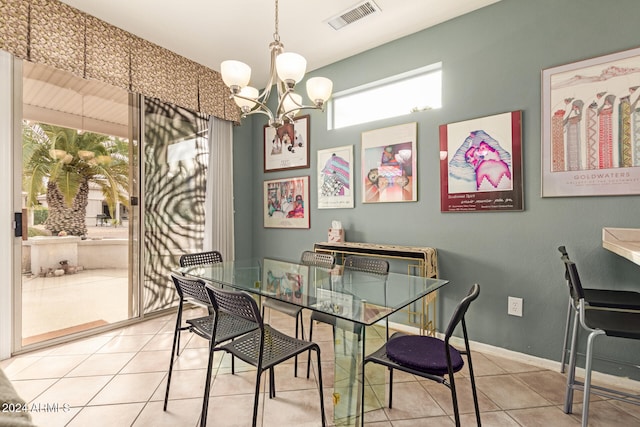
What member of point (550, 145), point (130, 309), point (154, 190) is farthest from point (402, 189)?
point (130, 309)

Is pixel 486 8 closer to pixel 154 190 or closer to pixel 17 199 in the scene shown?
pixel 154 190

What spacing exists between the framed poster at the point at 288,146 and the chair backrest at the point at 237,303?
2.42m

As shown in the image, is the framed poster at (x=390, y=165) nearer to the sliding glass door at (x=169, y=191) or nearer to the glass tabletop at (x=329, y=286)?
the glass tabletop at (x=329, y=286)

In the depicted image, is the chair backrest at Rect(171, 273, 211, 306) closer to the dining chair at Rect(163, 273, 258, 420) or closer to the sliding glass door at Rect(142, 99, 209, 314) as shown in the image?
the dining chair at Rect(163, 273, 258, 420)

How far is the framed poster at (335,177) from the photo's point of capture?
334cm

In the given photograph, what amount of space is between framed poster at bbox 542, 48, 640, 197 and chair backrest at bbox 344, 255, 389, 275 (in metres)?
1.30

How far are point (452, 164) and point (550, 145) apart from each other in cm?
69

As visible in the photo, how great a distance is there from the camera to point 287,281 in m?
2.07

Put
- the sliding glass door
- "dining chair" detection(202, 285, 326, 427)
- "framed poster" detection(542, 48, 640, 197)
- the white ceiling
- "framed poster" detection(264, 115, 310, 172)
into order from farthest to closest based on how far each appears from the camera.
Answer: "framed poster" detection(264, 115, 310, 172)
the sliding glass door
the white ceiling
"framed poster" detection(542, 48, 640, 197)
"dining chair" detection(202, 285, 326, 427)

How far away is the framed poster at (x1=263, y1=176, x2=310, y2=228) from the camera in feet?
12.3

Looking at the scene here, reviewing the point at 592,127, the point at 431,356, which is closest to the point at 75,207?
the point at 431,356

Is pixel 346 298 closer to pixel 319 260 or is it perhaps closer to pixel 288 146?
pixel 319 260

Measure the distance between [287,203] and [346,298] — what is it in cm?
241

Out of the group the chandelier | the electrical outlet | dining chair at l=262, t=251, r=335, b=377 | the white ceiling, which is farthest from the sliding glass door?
the electrical outlet
